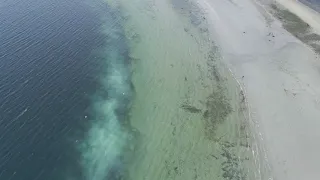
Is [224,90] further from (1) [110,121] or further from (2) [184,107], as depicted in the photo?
(1) [110,121]

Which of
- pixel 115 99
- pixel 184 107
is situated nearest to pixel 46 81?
pixel 115 99

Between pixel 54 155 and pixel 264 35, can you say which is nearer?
pixel 54 155

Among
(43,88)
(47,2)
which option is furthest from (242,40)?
(47,2)

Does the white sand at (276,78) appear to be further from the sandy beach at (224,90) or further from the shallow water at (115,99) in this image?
the shallow water at (115,99)

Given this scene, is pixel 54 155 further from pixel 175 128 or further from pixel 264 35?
pixel 264 35

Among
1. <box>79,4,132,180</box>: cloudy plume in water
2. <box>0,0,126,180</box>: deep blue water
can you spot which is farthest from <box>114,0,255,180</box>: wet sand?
<box>0,0,126,180</box>: deep blue water

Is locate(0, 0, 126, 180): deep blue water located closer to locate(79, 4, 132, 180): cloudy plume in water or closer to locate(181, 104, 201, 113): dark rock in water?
locate(79, 4, 132, 180): cloudy plume in water

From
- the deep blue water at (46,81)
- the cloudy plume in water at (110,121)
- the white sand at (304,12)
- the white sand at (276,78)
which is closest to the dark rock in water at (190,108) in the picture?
the white sand at (276,78)
